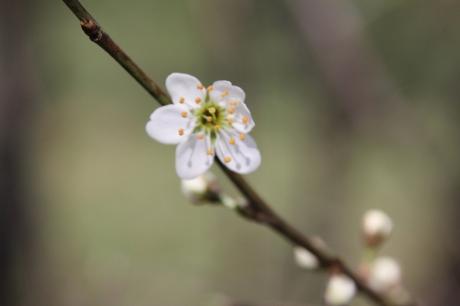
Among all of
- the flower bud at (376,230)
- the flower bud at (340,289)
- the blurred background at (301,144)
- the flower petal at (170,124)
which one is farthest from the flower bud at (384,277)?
the flower petal at (170,124)

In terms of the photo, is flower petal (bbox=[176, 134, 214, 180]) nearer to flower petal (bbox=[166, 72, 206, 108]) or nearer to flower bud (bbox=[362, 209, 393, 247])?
flower petal (bbox=[166, 72, 206, 108])

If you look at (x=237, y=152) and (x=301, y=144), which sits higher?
(x=301, y=144)

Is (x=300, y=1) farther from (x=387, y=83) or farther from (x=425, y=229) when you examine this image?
(x=425, y=229)

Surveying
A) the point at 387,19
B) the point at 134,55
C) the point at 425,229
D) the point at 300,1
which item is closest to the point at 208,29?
the point at 300,1

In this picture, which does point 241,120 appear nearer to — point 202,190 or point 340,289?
point 202,190

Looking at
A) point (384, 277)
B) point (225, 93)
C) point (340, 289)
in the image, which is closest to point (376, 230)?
point (384, 277)

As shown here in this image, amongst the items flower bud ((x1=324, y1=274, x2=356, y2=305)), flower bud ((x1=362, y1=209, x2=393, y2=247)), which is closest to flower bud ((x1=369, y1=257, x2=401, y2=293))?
flower bud ((x1=362, y1=209, x2=393, y2=247))
